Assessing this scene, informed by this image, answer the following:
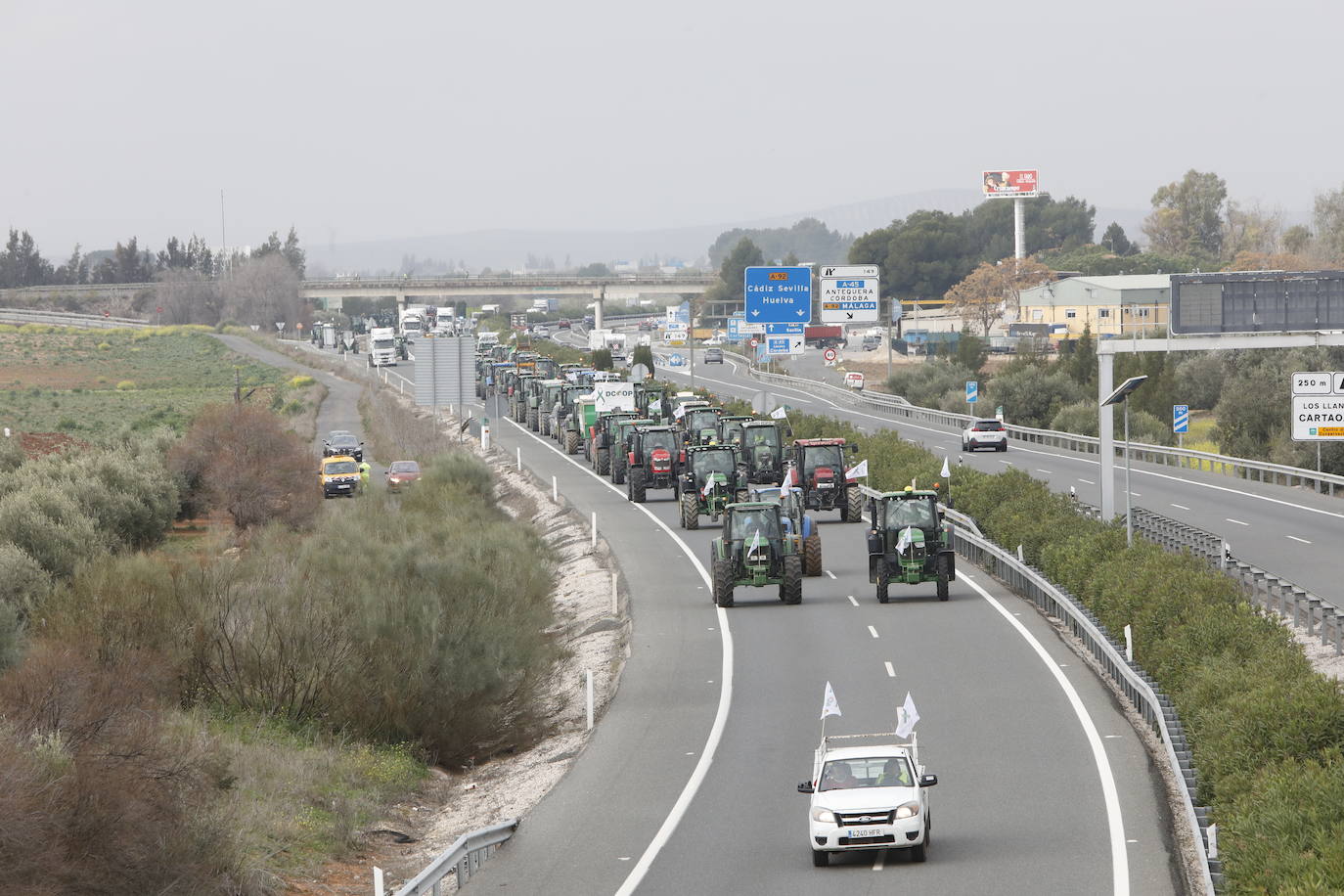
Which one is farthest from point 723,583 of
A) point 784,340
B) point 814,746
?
point 784,340

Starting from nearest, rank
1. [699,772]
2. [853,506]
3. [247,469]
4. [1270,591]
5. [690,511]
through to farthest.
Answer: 1. [699,772]
2. [1270,591]
3. [690,511]
4. [853,506]
5. [247,469]

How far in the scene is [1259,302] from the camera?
38719 millimetres

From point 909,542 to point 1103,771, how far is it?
494 inches

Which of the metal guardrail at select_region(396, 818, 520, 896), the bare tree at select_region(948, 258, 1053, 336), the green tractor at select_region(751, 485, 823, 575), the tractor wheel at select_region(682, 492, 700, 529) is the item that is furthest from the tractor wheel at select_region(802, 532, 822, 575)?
the bare tree at select_region(948, 258, 1053, 336)

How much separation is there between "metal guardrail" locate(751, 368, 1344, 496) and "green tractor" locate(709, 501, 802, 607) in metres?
21.6

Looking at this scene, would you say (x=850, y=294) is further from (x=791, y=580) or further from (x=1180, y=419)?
(x=791, y=580)

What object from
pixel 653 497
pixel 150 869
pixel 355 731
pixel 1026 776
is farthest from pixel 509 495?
pixel 150 869

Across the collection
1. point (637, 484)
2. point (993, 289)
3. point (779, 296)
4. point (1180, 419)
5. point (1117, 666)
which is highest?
point (993, 289)

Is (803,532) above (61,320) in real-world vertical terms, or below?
below

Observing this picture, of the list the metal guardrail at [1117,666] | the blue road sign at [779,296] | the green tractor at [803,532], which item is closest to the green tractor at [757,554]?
the green tractor at [803,532]

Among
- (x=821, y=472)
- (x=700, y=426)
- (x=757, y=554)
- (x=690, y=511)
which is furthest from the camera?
(x=700, y=426)

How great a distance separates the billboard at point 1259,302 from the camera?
38375mm

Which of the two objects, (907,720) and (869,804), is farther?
(907,720)

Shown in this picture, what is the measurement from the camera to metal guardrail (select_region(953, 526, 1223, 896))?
1645 cm
